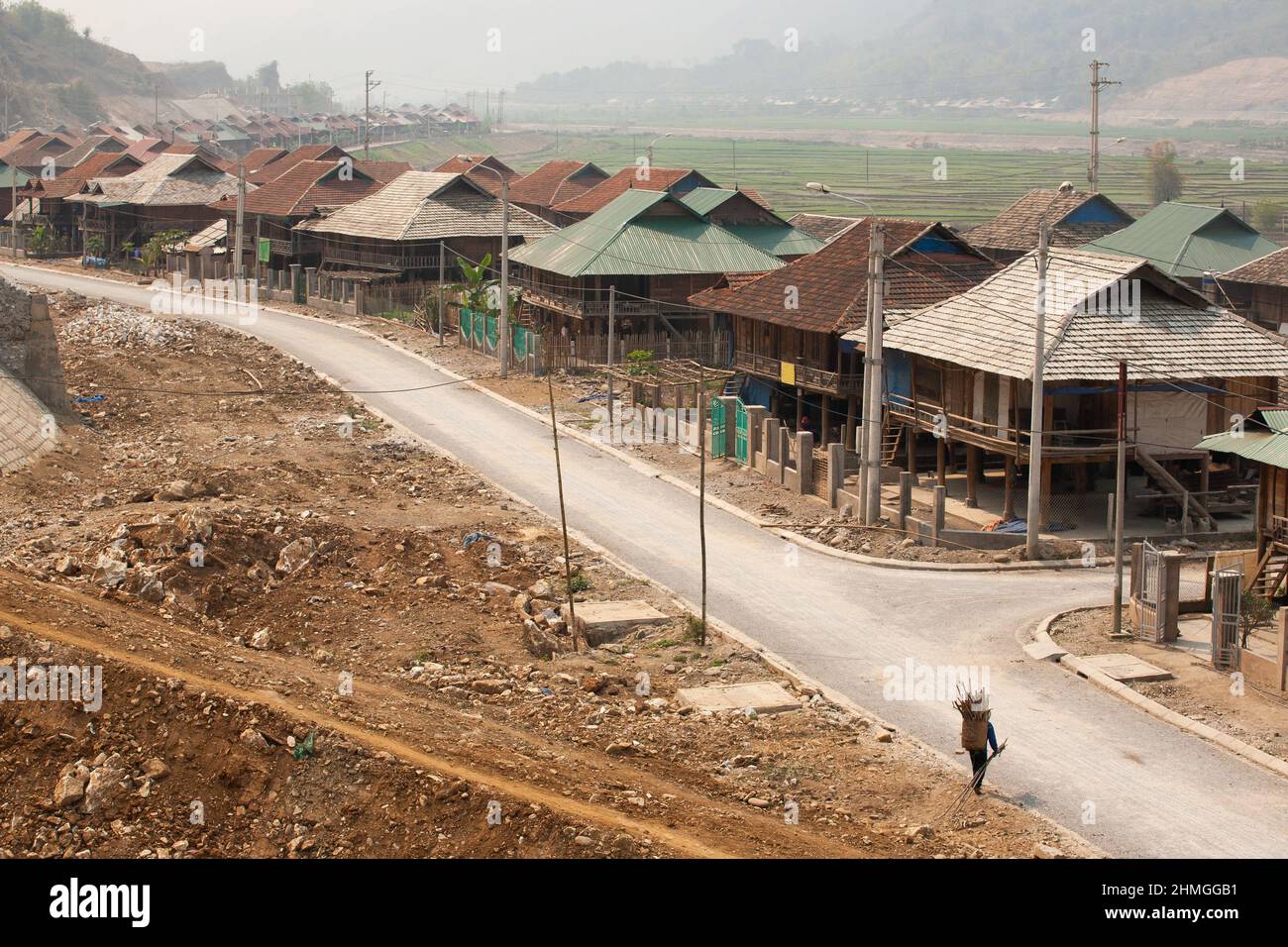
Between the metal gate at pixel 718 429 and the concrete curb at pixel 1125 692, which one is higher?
the metal gate at pixel 718 429

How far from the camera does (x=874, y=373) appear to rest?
114 ft

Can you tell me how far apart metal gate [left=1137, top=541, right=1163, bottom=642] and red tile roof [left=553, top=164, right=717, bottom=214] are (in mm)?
57274

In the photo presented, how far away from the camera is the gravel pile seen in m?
59.1

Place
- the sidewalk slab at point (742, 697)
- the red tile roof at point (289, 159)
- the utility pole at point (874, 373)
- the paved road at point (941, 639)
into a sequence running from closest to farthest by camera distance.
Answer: the paved road at point (941, 639)
the sidewalk slab at point (742, 697)
the utility pole at point (874, 373)
the red tile roof at point (289, 159)

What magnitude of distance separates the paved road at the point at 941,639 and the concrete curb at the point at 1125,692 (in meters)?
0.18

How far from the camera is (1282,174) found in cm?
17525

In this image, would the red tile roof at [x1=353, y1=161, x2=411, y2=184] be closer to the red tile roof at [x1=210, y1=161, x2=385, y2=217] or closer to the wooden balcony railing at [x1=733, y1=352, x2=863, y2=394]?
the red tile roof at [x1=210, y1=161, x2=385, y2=217]

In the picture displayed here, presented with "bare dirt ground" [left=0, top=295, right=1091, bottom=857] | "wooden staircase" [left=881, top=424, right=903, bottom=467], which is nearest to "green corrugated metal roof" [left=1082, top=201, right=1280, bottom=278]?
"wooden staircase" [left=881, top=424, right=903, bottom=467]

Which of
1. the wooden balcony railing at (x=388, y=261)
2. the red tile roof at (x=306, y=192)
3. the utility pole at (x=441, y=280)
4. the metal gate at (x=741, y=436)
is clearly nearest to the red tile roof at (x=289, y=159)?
the red tile roof at (x=306, y=192)

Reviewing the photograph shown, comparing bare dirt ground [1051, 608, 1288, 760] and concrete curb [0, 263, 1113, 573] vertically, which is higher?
concrete curb [0, 263, 1113, 573]

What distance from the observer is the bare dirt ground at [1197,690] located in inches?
911

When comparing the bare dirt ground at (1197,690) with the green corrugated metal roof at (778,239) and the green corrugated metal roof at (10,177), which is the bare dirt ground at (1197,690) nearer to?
the green corrugated metal roof at (778,239)

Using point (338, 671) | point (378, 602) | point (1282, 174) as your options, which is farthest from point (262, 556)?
point (1282, 174)

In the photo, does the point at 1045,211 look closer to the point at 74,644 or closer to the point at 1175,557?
the point at 1175,557
